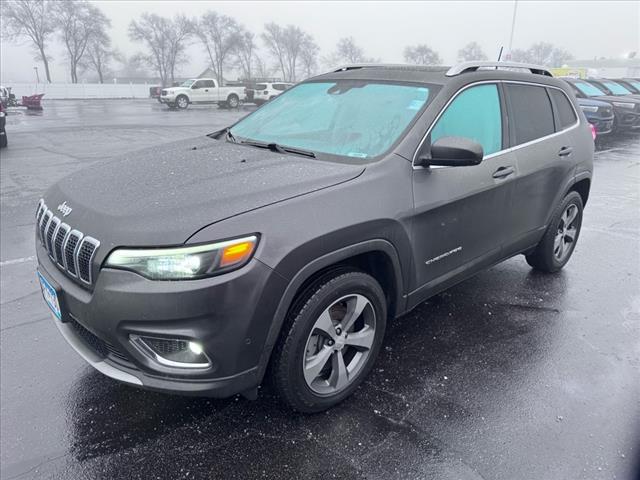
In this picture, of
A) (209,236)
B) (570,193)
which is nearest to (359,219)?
(209,236)

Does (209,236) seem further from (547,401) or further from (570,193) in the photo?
(570,193)

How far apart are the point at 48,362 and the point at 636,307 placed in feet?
14.8

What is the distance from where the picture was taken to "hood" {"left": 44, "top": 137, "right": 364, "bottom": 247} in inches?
81.9

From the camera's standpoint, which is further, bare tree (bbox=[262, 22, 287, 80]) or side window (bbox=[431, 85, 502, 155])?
bare tree (bbox=[262, 22, 287, 80])

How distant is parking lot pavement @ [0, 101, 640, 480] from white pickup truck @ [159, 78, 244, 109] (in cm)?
2779

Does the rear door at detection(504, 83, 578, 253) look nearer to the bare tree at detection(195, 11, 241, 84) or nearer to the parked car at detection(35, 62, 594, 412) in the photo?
the parked car at detection(35, 62, 594, 412)

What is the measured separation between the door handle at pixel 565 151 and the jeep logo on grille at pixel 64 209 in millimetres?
3658

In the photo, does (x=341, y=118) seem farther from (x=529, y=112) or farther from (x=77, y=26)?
(x=77, y=26)

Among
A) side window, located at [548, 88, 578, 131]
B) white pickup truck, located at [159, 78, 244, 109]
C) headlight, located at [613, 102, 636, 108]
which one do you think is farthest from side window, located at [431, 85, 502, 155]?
white pickup truck, located at [159, 78, 244, 109]

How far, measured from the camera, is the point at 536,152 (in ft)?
12.1

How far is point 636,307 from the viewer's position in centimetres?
399

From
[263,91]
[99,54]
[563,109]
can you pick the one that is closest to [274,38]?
[99,54]

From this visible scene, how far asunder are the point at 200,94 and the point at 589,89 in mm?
22630

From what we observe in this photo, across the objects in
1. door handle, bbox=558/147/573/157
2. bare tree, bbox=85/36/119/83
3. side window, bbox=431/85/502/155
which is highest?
bare tree, bbox=85/36/119/83
